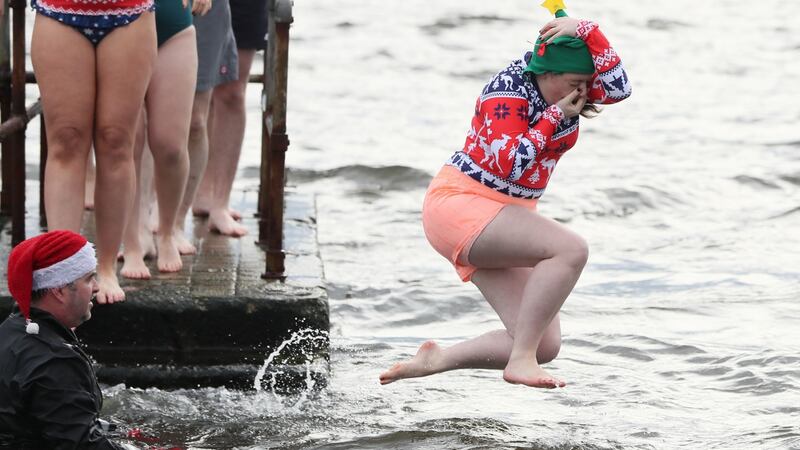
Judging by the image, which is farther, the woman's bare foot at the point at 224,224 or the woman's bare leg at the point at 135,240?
the woman's bare foot at the point at 224,224

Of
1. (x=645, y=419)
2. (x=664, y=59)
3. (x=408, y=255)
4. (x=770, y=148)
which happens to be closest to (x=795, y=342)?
(x=645, y=419)

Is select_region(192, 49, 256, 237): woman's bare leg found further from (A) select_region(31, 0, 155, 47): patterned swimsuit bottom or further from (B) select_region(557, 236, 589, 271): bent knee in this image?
(B) select_region(557, 236, 589, 271): bent knee

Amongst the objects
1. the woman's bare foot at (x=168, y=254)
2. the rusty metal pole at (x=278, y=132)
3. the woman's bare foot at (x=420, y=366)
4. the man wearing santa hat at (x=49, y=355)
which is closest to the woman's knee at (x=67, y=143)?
the woman's bare foot at (x=168, y=254)

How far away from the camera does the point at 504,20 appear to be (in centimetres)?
2045

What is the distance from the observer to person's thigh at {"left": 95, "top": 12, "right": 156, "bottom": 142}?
5.82 metres

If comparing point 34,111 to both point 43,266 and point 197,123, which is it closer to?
point 197,123

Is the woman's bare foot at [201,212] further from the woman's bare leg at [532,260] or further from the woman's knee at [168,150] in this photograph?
the woman's bare leg at [532,260]

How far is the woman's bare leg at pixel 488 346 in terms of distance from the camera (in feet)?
17.7

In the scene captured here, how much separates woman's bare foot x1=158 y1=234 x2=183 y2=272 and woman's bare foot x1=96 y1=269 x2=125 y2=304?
44 cm

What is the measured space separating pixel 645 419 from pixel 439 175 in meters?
1.74

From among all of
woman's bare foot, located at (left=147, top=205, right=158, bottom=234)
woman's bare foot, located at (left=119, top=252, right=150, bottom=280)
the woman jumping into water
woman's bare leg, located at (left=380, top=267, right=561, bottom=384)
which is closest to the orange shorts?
the woman jumping into water

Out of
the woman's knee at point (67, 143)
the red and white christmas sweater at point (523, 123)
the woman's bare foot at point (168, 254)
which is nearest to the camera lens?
the red and white christmas sweater at point (523, 123)

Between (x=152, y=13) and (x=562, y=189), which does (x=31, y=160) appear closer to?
(x=562, y=189)

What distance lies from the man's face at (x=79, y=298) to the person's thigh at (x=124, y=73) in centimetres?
155
